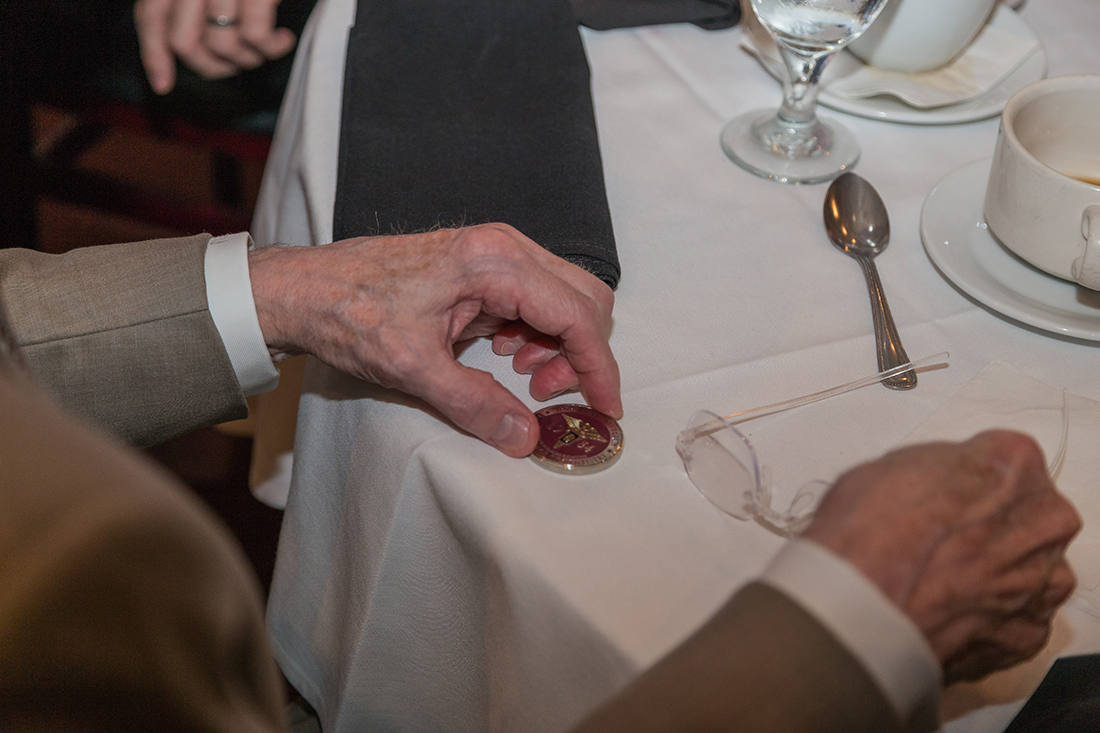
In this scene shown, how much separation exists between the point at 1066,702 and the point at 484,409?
35 centimetres

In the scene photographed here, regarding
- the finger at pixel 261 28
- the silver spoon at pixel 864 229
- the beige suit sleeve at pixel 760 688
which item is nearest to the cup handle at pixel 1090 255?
the silver spoon at pixel 864 229

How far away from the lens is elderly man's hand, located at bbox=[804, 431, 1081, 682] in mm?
353

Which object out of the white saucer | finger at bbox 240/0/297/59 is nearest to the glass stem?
the white saucer

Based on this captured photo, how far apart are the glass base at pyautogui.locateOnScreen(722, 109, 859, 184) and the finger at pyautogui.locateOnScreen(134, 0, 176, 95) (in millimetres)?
664

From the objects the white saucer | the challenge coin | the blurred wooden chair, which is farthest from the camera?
the blurred wooden chair

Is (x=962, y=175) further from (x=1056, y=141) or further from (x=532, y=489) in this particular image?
(x=532, y=489)

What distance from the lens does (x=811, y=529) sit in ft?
1.21

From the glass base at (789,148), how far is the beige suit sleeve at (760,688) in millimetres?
454

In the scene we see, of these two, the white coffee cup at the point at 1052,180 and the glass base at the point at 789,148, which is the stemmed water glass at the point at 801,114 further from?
the white coffee cup at the point at 1052,180

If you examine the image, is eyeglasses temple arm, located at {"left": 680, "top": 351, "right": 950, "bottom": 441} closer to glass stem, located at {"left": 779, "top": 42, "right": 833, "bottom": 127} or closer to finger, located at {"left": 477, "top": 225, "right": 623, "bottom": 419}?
finger, located at {"left": 477, "top": 225, "right": 623, "bottom": 419}

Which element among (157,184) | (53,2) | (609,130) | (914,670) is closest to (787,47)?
(609,130)

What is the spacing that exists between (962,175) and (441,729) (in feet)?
1.91

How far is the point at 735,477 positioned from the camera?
44cm

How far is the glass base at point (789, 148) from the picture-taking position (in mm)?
705
